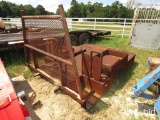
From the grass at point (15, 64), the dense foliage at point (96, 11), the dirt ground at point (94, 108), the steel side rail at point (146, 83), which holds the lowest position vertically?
the dirt ground at point (94, 108)

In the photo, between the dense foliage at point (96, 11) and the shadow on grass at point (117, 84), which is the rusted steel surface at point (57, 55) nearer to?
the shadow on grass at point (117, 84)

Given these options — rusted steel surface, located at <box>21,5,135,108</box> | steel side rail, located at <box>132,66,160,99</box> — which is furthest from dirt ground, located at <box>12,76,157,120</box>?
steel side rail, located at <box>132,66,160,99</box>

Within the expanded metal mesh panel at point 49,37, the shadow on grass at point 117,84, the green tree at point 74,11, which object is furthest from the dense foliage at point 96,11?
the expanded metal mesh panel at point 49,37

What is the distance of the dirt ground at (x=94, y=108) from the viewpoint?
269cm

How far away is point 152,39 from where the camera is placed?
648 centimetres

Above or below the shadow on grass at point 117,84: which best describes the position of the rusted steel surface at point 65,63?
above

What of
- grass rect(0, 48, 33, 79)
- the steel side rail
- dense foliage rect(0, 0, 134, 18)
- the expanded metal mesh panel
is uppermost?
dense foliage rect(0, 0, 134, 18)

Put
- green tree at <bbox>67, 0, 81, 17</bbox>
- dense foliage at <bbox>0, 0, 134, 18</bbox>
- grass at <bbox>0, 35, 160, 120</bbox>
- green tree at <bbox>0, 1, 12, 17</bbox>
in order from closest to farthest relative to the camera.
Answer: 1. grass at <bbox>0, 35, 160, 120</bbox>
2. dense foliage at <bbox>0, 0, 134, 18</bbox>
3. green tree at <bbox>0, 1, 12, 17</bbox>
4. green tree at <bbox>67, 0, 81, 17</bbox>

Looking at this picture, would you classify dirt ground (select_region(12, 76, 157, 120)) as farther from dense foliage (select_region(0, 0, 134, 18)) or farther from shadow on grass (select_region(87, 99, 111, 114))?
dense foliage (select_region(0, 0, 134, 18))

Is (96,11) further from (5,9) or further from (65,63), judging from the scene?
(65,63)

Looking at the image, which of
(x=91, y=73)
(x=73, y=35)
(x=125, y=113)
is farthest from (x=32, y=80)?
(x=73, y=35)

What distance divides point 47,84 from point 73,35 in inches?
140

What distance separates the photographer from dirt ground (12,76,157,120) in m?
2.69

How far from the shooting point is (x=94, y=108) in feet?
9.50
